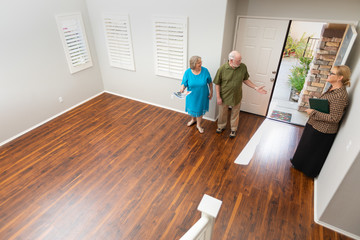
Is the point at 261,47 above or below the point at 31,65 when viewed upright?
above

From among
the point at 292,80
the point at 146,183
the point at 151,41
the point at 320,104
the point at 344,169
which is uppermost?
the point at 151,41

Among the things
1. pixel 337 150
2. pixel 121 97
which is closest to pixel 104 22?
pixel 121 97

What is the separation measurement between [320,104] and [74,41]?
4.41 m

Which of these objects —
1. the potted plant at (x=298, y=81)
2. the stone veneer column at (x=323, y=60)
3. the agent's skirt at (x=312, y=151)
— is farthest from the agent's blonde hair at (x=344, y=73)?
the potted plant at (x=298, y=81)

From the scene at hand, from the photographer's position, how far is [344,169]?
2.08 meters

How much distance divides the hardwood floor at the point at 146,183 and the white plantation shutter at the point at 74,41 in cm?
126

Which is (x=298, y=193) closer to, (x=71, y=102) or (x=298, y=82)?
(x=298, y=82)

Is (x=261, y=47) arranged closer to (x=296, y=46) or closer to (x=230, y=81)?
(x=230, y=81)

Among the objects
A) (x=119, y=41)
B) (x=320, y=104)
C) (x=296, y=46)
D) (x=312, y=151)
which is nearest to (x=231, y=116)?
(x=312, y=151)

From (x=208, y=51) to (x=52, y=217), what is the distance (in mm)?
3242

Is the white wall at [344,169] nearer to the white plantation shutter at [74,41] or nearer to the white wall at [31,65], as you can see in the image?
the white plantation shutter at [74,41]

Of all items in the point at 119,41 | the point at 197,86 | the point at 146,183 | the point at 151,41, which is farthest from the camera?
the point at 119,41

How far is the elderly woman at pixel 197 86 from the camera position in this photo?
11.0 feet

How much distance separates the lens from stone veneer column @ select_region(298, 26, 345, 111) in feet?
12.4
